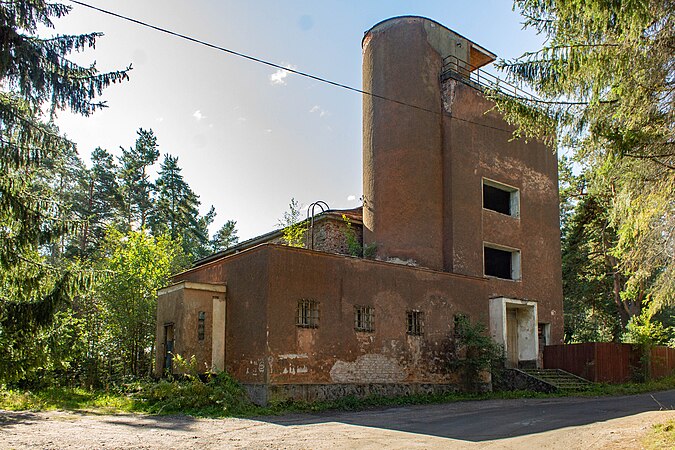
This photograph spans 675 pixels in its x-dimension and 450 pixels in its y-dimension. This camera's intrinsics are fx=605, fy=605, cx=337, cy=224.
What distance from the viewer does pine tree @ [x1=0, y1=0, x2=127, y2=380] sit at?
42.7 feet

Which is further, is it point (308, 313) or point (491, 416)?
point (308, 313)

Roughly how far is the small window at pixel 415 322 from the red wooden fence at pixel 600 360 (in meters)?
7.93

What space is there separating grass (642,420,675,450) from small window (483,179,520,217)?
608 inches

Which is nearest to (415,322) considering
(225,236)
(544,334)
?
(544,334)

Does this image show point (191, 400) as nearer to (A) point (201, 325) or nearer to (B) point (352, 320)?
(A) point (201, 325)

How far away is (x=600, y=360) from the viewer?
22.8 meters

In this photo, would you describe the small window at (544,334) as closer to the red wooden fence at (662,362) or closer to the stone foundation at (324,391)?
the red wooden fence at (662,362)

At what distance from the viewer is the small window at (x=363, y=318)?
56.9 ft

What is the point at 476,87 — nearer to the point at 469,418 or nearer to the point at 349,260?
the point at 349,260

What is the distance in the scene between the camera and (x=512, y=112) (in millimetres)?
11719

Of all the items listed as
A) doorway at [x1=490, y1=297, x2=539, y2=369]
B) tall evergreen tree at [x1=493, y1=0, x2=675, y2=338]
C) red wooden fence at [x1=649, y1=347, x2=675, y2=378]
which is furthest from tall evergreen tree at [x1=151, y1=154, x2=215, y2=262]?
tall evergreen tree at [x1=493, y1=0, x2=675, y2=338]

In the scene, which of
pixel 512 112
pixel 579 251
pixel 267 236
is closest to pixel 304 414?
pixel 512 112

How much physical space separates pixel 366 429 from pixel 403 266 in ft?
25.4

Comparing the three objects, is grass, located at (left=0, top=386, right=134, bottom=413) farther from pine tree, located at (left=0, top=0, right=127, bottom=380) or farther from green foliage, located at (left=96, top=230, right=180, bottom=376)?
green foliage, located at (left=96, top=230, right=180, bottom=376)
